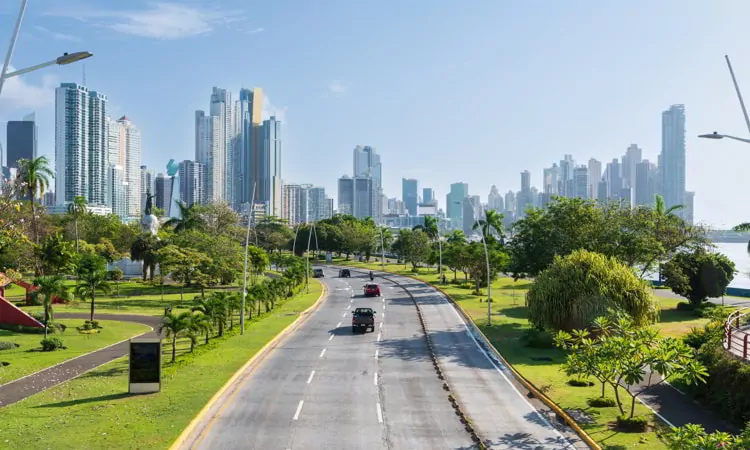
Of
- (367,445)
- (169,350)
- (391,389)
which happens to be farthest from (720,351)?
(169,350)

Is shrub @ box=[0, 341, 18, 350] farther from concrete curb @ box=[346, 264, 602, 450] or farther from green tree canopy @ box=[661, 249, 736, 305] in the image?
green tree canopy @ box=[661, 249, 736, 305]

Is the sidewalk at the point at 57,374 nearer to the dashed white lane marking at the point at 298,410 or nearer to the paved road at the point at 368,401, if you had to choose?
the paved road at the point at 368,401

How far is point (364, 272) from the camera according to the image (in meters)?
101

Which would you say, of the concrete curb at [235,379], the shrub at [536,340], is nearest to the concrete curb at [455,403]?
the shrub at [536,340]

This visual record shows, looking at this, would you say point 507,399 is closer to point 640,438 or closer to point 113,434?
point 640,438

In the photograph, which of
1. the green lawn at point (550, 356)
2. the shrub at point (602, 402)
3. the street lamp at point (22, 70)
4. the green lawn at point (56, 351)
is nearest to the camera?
the street lamp at point (22, 70)

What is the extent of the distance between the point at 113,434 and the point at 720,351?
22.8m

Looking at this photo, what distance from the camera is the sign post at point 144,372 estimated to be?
23547mm

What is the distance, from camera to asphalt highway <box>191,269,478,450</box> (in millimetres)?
18531

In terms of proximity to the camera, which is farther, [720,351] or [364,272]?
[364,272]

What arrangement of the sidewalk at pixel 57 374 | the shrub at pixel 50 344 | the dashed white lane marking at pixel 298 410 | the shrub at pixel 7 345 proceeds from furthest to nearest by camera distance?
the shrub at pixel 7 345, the shrub at pixel 50 344, the sidewalk at pixel 57 374, the dashed white lane marking at pixel 298 410

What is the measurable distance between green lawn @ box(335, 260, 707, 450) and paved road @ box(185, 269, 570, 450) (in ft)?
5.35

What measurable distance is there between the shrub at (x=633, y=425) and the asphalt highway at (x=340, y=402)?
4.34 metres

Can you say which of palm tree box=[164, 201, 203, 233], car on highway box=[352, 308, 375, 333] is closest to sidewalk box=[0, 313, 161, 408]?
car on highway box=[352, 308, 375, 333]
